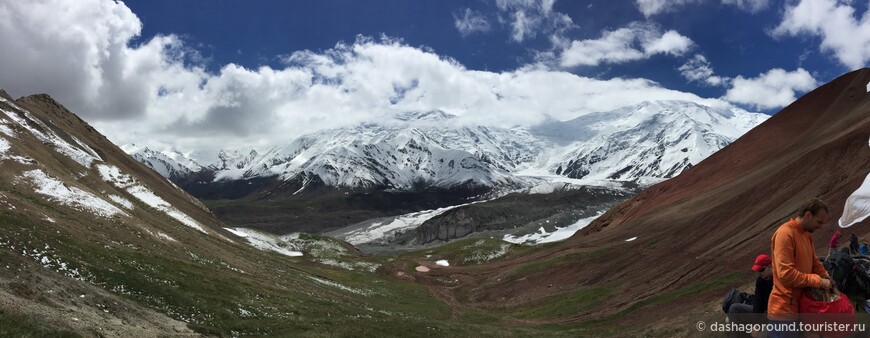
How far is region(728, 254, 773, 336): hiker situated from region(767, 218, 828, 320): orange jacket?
2.24m

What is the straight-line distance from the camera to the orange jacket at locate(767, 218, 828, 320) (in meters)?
11.2

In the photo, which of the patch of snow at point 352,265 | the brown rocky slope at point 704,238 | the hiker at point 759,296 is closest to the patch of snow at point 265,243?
the patch of snow at point 352,265

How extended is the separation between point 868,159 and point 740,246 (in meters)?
14.2

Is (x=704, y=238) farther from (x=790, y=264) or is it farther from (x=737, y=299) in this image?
(x=790, y=264)

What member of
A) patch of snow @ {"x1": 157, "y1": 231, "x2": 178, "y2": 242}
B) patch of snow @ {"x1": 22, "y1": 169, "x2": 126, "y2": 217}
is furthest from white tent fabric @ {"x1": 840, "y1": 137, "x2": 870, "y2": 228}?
patch of snow @ {"x1": 22, "y1": 169, "x2": 126, "y2": 217}

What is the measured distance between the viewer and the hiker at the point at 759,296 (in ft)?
46.4

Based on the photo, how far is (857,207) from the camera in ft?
126

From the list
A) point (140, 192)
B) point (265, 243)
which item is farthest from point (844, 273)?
point (265, 243)

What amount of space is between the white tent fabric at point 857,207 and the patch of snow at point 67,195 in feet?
203

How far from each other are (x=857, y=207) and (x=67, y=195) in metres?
68.6

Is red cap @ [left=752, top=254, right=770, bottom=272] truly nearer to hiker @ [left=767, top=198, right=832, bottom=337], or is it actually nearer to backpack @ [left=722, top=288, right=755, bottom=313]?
backpack @ [left=722, top=288, right=755, bottom=313]

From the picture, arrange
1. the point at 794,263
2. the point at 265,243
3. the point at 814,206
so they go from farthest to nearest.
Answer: the point at 265,243
the point at 794,263
the point at 814,206

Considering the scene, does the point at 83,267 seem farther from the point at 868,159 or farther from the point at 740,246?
the point at 868,159

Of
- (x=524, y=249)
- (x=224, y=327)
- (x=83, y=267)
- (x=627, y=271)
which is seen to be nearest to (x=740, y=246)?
(x=627, y=271)
